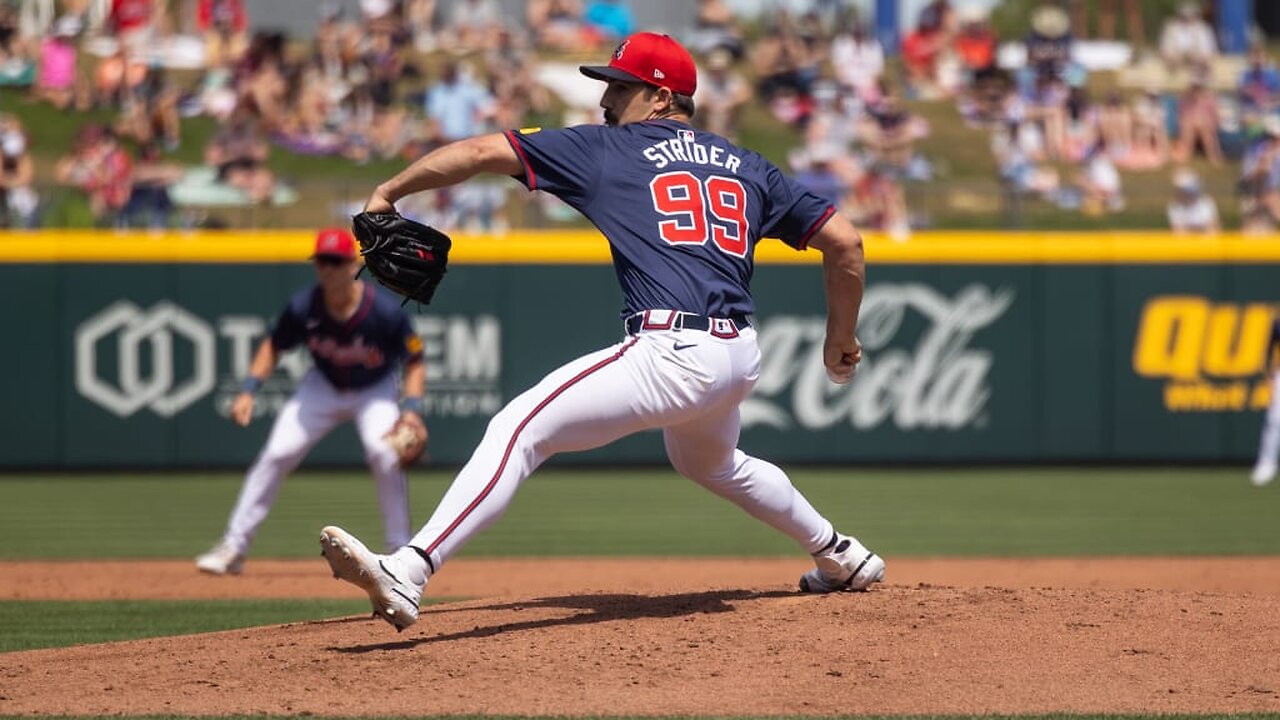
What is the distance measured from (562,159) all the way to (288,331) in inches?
172

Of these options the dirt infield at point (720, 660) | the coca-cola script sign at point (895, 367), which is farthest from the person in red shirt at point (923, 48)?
the dirt infield at point (720, 660)

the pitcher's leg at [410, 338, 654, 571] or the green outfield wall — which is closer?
the pitcher's leg at [410, 338, 654, 571]

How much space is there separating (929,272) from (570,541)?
6.61 meters

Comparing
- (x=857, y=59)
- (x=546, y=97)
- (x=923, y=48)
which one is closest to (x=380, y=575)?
(x=546, y=97)

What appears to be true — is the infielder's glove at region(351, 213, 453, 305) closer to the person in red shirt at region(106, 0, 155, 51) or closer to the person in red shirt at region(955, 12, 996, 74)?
the person in red shirt at region(106, 0, 155, 51)

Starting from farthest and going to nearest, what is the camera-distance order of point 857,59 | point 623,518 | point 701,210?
point 857,59 → point 623,518 → point 701,210

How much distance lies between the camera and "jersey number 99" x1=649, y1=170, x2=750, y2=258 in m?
5.17

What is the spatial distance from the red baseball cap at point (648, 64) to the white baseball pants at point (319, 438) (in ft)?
12.8

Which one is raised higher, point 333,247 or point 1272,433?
point 333,247

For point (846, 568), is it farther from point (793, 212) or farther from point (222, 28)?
point (222, 28)

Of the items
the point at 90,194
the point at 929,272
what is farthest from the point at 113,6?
the point at 929,272

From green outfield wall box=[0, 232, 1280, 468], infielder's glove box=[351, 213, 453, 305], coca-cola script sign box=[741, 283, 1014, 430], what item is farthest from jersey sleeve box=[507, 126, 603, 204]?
coca-cola script sign box=[741, 283, 1014, 430]

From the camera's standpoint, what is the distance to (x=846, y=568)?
5.93 m

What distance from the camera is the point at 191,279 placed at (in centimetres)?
1543
